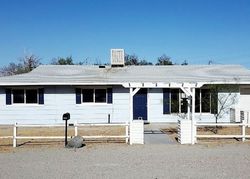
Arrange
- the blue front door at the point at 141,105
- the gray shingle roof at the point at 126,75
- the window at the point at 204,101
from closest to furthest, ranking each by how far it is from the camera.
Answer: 1. the gray shingle roof at the point at 126,75
2. the window at the point at 204,101
3. the blue front door at the point at 141,105

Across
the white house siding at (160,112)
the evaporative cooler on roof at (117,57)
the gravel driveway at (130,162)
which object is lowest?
the gravel driveway at (130,162)

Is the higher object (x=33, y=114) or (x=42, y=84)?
(x=42, y=84)

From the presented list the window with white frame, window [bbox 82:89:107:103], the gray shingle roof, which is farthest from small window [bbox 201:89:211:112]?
the window with white frame

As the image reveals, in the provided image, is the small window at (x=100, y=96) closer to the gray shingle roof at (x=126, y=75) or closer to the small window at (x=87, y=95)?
the small window at (x=87, y=95)

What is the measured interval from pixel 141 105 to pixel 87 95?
3167mm

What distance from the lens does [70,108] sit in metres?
21.4

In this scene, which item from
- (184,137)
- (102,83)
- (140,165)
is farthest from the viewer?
(102,83)

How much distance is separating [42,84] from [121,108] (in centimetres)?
463

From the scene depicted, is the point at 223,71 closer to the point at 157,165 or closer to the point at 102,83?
the point at 102,83

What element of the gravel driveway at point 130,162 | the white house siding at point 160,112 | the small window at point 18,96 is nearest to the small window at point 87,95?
the white house siding at point 160,112

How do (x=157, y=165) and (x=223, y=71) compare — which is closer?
(x=157, y=165)

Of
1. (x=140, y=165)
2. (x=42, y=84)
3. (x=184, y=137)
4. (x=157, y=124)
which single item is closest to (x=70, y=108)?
(x=42, y=84)

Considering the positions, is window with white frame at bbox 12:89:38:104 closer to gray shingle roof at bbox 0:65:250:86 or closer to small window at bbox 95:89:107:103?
gray shingle roof at bbox 0:65:250:86

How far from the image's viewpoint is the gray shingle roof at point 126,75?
2080 cm
